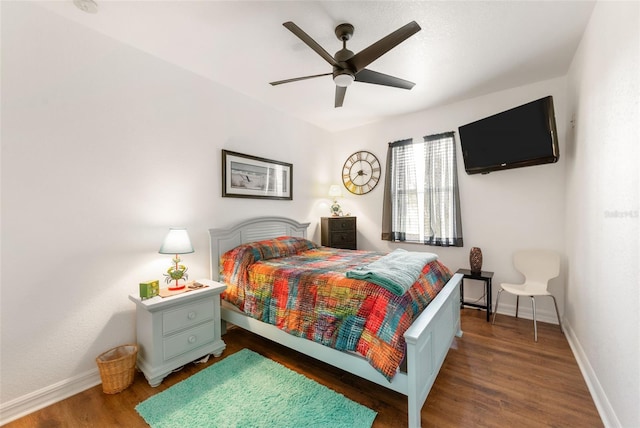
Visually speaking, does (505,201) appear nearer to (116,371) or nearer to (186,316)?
(186,316)

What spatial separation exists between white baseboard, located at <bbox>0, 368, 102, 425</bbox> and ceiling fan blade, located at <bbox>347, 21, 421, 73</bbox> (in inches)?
125

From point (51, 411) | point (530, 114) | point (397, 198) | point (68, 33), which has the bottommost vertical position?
point (51, 411)

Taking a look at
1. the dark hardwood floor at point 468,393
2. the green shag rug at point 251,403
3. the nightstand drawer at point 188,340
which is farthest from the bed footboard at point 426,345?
the nightstand drawer at point 188,340

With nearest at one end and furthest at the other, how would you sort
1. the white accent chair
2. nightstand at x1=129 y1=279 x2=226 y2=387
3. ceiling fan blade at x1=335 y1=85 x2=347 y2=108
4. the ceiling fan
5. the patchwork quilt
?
1. the patchwork quilt
2. the ceiling fan
3. nightstand at x1=129 y1=279 x2=226 y2=387
4. ceiling fan blade at x1=335 y1=85 x2=347 y2=108
5. the white accent chair

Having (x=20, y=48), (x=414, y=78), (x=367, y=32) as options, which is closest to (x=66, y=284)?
(x=20, y=48)

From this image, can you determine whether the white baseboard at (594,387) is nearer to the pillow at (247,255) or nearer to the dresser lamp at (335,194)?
the pillow at (247,255)

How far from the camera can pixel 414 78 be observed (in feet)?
9.45

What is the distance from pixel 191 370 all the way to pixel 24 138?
212 cm

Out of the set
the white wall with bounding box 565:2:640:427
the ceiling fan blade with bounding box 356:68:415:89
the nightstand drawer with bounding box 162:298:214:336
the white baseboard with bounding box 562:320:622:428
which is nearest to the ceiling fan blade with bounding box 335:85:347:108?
the ceiling fan blade with bounding box 356:68:415:89

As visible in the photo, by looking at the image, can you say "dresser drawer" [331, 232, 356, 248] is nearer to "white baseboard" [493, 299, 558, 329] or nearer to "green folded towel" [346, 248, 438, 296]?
"green folded towel" [346, 248, 438, 296]

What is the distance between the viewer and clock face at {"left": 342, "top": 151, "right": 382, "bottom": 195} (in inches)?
172

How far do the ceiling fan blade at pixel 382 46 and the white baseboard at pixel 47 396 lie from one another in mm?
3165

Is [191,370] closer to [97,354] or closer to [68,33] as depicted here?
[97,354]

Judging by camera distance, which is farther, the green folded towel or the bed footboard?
the green folded towel
